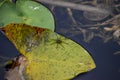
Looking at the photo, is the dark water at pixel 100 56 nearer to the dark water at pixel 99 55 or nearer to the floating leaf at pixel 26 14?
the dark water at pixel 99 55

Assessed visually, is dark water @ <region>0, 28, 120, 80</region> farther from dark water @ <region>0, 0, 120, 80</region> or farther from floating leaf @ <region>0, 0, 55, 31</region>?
floating leaf @ <region>0, 0, 55, 31</region>

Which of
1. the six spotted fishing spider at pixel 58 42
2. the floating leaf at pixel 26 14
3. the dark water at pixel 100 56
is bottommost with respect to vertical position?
the dark water at pixel 100 56

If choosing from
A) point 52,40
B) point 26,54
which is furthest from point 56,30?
point 26,54

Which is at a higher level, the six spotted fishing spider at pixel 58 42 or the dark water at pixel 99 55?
the six spotted fishing spider at pixel 58 42

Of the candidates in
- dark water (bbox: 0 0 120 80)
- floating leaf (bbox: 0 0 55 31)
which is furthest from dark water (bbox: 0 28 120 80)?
floating leaf (bbox: 0 0 55 31)

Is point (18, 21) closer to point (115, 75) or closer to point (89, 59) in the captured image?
point (89, 59)

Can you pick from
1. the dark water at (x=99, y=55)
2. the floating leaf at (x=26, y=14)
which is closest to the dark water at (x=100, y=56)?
the dark water at (x=99, y=55)
